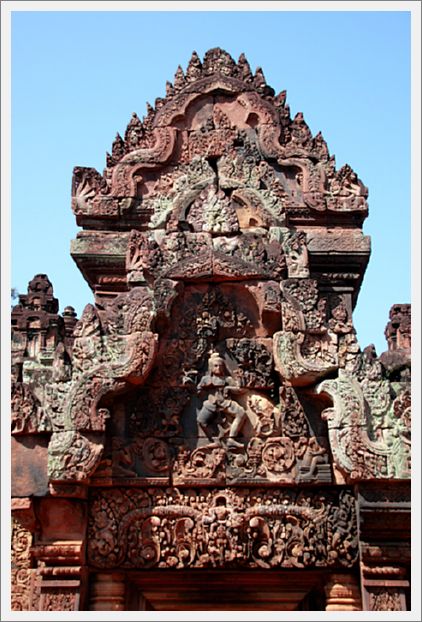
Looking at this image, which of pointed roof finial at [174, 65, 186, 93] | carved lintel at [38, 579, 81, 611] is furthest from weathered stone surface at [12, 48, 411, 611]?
pointed roof finial at [174, 65, 186, 93]

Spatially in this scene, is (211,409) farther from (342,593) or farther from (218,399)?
(342,593)

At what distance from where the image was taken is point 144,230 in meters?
9.61

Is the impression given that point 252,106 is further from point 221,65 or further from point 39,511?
point 39,511

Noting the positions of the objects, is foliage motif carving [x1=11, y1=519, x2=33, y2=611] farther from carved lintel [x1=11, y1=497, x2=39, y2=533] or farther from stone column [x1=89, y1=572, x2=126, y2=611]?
stone column [x1=89, y1=572, x2=126, y2=611]

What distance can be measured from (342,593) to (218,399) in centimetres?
199

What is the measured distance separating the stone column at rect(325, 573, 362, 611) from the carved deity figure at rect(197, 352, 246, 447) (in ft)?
4.69

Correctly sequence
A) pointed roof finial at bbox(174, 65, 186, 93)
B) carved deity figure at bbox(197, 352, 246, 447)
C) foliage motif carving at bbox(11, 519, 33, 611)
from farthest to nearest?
pointed roof finial at bbox(174, 65, 186, 93) → carved deity figure at bbox(197, 352, 246, 447) → foliage motif carving at bbox(11, 519, 33, 611)

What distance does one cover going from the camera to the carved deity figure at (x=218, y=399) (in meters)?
8.71

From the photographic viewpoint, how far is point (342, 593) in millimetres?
8383

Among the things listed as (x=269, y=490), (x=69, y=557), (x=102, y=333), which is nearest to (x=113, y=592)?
(x=69, y=557)

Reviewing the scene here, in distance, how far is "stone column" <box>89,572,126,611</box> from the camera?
8.45 meters

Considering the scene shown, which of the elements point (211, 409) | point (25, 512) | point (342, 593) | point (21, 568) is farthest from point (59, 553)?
point (342, 593)

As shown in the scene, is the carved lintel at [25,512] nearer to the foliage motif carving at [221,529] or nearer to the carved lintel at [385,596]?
the foliage motif carving at [221,529]

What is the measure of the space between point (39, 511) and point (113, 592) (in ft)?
3.17
